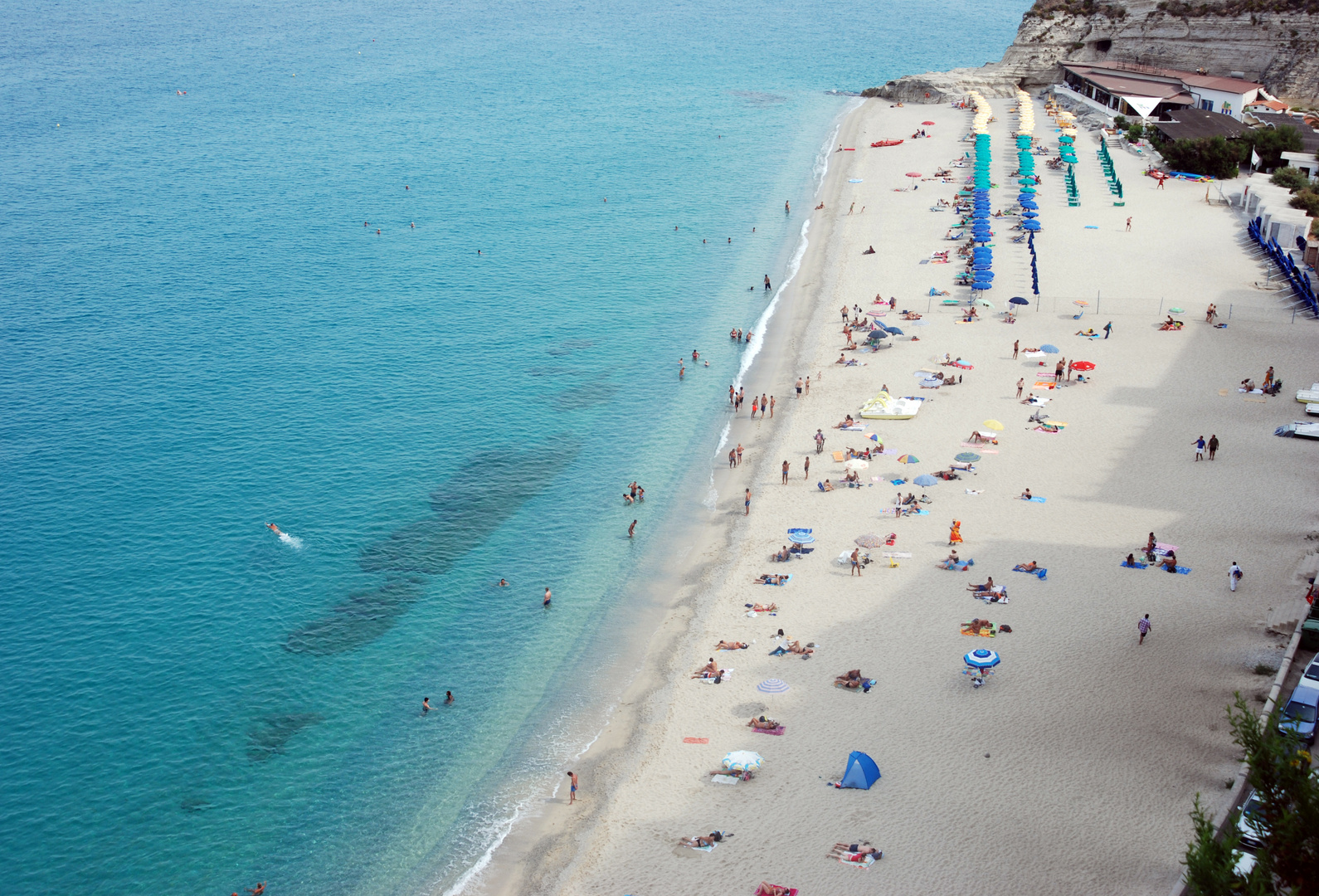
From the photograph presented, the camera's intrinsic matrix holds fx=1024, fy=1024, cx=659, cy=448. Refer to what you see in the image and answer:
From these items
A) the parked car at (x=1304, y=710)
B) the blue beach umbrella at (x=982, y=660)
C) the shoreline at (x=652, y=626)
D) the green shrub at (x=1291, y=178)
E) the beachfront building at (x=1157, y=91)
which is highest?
the beachfront building at (x=1157, y=91)

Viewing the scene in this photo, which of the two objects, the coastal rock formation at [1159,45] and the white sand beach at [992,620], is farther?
the coastal rock formation at [1159,45]

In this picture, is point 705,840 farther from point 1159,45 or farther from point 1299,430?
point 1159,45

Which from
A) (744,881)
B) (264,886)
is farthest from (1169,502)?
(264,886)

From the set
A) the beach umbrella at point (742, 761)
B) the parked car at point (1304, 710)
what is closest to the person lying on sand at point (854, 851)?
the beach umbrella at point (742, 761)

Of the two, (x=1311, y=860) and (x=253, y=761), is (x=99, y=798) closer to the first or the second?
(x=253, y=761)

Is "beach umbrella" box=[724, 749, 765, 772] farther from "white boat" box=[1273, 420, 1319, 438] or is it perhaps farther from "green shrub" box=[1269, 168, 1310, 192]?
"green shrub" box=[1269, 168, 1310, 192]

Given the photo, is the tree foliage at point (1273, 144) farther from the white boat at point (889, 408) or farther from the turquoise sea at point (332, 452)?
the white boat at point (889, 408)

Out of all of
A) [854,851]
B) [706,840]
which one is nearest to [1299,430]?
[854,851]
